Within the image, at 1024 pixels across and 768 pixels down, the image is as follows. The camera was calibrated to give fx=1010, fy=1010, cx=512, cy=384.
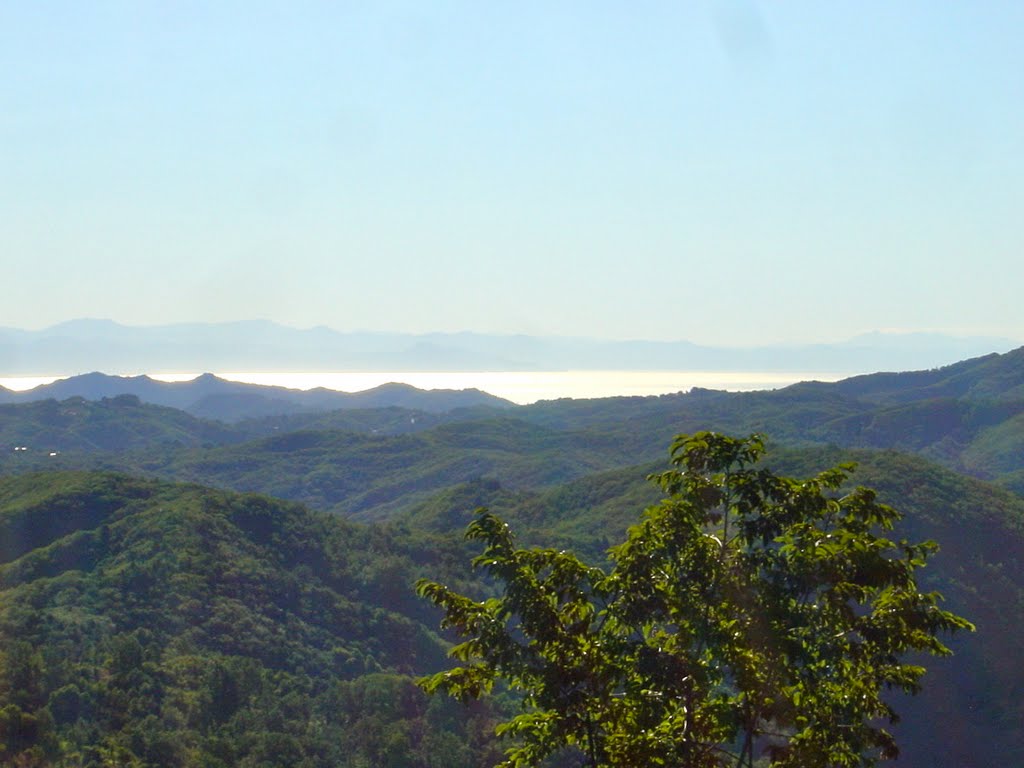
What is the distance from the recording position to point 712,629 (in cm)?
878

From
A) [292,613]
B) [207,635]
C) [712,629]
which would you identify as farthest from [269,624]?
[712,629]

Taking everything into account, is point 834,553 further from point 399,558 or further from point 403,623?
point 399,558

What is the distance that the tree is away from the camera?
27.0ft

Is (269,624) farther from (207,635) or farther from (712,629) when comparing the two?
(712,629)

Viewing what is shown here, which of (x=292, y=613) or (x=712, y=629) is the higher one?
(x=712, y=629)

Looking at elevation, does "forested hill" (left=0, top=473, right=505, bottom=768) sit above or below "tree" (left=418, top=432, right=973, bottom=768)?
below

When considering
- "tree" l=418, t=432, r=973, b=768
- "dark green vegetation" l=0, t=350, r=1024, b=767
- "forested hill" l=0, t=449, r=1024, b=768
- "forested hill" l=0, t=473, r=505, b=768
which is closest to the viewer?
"tree" l=418, t=432, r=973, b=768

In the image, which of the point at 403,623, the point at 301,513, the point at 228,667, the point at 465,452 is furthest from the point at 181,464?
the point at 228,667

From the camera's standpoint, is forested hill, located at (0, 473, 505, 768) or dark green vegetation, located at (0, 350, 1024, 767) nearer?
forested hill, located at (0, 473, 505, 768)

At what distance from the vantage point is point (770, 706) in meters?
8.59

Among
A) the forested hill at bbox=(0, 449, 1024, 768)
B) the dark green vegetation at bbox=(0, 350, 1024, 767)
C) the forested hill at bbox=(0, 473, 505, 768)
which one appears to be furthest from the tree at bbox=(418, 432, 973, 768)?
the forested hill at bbox=(0, 449, 1024, 768)

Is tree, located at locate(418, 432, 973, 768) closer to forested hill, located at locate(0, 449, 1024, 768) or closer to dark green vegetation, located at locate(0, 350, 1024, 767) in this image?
dark green vegetation, located at locate(0, 350, 1024, 767)

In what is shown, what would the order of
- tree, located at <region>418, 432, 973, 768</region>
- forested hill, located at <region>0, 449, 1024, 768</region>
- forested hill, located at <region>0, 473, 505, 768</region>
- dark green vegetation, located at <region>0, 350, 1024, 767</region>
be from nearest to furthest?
tree, located at <region>418, 432, 973, 768</region> → forested hill, located at <region>0, 473, 505, 768</region> → forested hill, located at <region>0, 449, 1024, 768</region> → dark green vegetation, located at <region>0, 350, 1024, 767</region>

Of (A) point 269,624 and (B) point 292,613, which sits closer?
(A) point 269,624
